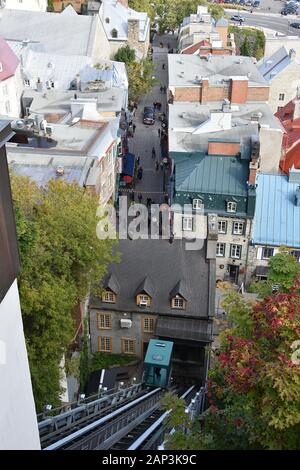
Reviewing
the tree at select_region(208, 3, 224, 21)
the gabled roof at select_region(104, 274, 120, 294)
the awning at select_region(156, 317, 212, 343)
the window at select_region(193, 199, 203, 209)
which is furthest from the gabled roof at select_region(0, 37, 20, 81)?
the tree at select_region(208, 3, 224, 21)

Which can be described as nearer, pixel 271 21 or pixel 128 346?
pixel 128 346

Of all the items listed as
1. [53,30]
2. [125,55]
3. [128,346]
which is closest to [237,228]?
[128,346]

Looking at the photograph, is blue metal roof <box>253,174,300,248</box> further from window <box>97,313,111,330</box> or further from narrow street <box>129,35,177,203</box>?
narrow street <box>129,35,177,203</box>

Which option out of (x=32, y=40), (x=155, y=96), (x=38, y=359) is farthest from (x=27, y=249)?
(x=155, y=96)

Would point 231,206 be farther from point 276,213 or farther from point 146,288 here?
point 146,288

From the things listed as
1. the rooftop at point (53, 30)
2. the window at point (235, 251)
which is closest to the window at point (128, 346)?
the window at point (235, 251)

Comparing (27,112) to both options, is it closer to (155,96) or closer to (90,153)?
(90,153)
